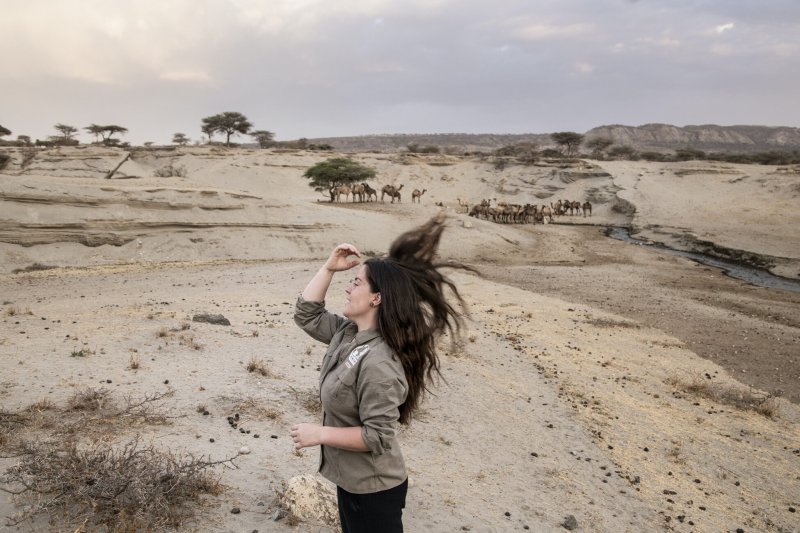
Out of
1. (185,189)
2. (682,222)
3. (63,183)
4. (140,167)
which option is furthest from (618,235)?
(140,167)

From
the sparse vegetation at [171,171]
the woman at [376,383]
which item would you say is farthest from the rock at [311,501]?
the sparse vegetation at [171,171]

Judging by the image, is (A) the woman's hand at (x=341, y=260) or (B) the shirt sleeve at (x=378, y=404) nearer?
(B) the shirt sleeve at (x=378, y=404)

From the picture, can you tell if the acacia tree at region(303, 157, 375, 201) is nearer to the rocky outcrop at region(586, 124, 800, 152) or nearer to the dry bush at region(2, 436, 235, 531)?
the dry bush at region(2, 436, 235, 531)

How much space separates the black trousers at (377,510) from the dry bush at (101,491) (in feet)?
→ 4.60

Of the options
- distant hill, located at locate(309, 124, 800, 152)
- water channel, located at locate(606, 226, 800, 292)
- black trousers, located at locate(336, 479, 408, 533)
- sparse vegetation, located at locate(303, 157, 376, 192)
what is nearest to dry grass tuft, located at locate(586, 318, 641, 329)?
water channel, located at locate(606, 226, 800, 292)

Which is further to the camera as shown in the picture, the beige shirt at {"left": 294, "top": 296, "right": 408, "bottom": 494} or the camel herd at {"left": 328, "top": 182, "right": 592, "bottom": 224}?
the camel herd at {"left": 328, "top": 182, "right": 592, "bottom": 224}

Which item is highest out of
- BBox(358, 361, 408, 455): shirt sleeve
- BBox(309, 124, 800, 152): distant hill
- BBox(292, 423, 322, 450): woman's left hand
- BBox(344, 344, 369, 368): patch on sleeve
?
BBox(309, 124, 800, 152): distant hill

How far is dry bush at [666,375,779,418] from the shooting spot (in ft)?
24.4

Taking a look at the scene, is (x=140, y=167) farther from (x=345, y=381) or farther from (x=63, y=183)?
(x=345, y=381)

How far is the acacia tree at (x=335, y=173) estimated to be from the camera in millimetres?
29484

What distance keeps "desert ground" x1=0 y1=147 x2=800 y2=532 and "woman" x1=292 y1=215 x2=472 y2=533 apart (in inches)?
57.6

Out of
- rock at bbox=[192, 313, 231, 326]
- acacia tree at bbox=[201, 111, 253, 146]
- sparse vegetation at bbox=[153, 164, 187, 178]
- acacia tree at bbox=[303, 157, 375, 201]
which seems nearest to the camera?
rock at bbox=[192, 313, 231, 326]

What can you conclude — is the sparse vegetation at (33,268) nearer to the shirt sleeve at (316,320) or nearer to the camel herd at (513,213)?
the shirt sleeve at (316,320)

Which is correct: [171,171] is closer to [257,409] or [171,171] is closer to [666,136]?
[257,409]
